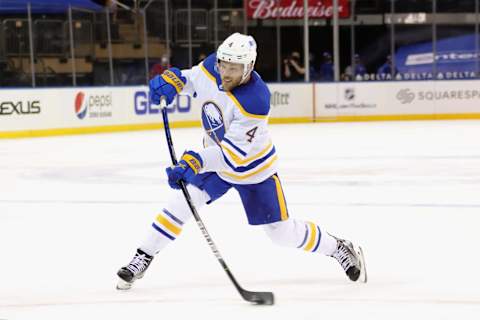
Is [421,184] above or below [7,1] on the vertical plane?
below

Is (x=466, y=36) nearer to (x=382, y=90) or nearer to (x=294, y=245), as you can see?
(x=382, y=90)

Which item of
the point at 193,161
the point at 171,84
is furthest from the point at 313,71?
the point at 193,161

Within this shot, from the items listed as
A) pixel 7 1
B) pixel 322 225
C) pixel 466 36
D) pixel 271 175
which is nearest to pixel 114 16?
pixel 7 1

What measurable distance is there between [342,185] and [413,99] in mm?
9387

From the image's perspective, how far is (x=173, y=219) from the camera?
3703mm

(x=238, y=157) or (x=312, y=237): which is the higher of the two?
(x=238, y=157)

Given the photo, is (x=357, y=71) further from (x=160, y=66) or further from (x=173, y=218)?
(x=173, y=218)

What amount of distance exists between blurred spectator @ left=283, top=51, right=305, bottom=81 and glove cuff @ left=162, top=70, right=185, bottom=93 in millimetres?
14397

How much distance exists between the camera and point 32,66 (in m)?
14.7

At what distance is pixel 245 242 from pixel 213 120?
1.38 metres

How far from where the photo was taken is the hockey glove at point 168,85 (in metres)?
3.67

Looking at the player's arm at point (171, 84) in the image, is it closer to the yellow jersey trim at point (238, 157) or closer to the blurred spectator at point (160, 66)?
the yellow jersey trim at point (238, 157)

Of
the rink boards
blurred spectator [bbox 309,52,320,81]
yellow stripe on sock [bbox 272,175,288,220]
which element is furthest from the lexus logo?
yellow stripe on sock [bbox 272,175,288,220]

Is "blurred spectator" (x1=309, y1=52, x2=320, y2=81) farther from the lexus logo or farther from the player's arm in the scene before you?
the player's arm
